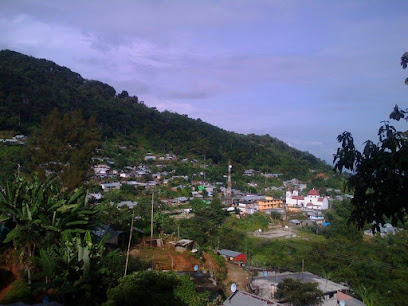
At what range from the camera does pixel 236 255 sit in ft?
63.2

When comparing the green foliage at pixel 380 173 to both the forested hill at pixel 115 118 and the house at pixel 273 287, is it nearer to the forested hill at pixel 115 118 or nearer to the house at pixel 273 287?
the house at pixel 273 287

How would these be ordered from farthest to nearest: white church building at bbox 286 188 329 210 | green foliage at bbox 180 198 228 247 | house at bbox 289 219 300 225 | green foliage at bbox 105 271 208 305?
1. white church building at bbox 286 188 329 210
2. house at bbox 289 219 300 225
3. green foliage at bbox 180 198 228 247
4. green foliage at bbox 105 271 208 305

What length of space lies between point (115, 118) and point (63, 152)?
1725 inches

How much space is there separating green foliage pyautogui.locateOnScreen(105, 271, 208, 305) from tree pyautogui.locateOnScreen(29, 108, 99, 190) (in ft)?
16.4

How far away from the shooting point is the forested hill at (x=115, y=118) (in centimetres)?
4181

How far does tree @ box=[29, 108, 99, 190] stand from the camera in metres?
10.0

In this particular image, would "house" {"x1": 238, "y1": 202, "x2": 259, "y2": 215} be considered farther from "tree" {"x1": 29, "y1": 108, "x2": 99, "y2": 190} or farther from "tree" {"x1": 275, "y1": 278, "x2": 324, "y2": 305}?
"tree" {"x1": 29, "y1": 108, "x2": 99, "y2": 190}

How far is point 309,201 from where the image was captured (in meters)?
43.1

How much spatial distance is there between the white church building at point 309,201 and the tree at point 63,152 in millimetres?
35091

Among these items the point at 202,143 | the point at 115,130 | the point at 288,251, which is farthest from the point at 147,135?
the point at 288,251

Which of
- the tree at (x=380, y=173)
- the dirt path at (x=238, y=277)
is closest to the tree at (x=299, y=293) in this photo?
the dirt path at (x=238, y=277)

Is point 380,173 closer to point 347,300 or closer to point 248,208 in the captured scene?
point 347,300

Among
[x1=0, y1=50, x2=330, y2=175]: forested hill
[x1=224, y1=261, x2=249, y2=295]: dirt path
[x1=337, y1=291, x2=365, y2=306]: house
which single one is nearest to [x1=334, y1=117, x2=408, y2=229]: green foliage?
[x1=224, y1=261, x2=249, y2=295]: dirt path

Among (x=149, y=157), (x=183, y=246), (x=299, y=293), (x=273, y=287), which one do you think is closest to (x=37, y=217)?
(x=183, y=246)
